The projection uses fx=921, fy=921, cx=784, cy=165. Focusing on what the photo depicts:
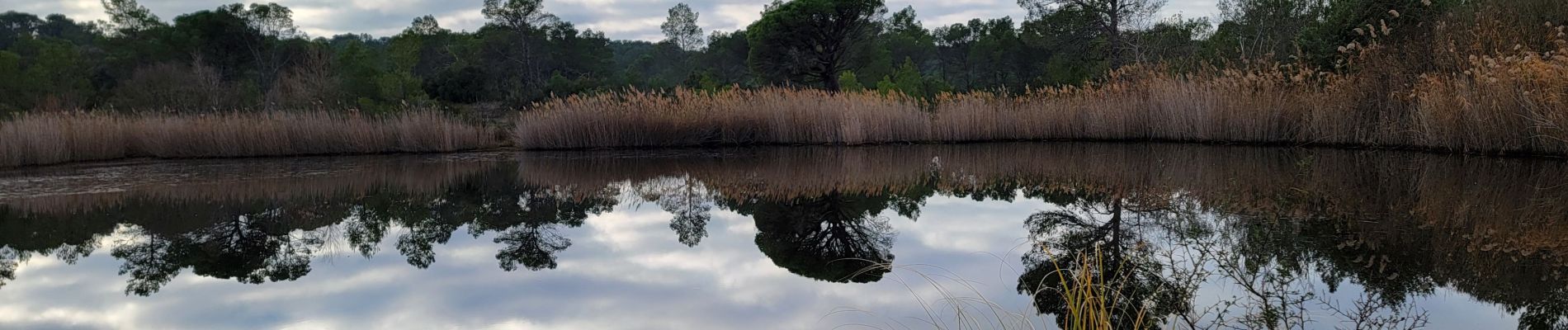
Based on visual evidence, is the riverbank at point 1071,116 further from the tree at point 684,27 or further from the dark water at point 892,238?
the tree at point 684,27

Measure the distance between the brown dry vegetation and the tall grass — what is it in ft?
4.09

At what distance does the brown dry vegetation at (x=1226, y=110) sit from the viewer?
22.6ft

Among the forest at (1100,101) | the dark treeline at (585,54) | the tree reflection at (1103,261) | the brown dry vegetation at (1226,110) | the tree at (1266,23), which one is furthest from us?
the tree at (1266,23)

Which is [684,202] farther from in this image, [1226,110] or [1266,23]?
[1266,23]

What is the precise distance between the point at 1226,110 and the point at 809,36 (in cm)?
1808

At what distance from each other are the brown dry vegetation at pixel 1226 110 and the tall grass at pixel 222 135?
1247 mm

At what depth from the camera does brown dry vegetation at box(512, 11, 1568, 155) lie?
271 inches

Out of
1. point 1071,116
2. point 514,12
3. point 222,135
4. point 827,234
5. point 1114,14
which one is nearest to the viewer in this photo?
point 827,234

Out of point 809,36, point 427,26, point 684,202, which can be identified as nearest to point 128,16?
point 427,26

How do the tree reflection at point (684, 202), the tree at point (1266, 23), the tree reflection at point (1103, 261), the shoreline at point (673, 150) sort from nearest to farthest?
the tree reflection at point (1103, 261)
the tree reflection at point (684, 202)
the shoreline at point (673, 150)
the tree at point (1266, 23)

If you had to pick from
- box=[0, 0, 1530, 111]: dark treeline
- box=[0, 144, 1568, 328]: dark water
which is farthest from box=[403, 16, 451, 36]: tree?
box=[0, 144, 1568, 328]: dark water

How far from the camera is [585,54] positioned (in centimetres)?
4922

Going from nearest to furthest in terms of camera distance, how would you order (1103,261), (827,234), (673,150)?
1. (1103,261)
2. (827,234)
3. (673,150)

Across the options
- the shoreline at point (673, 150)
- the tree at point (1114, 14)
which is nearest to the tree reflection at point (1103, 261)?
the shoreline at point (673, 150)
